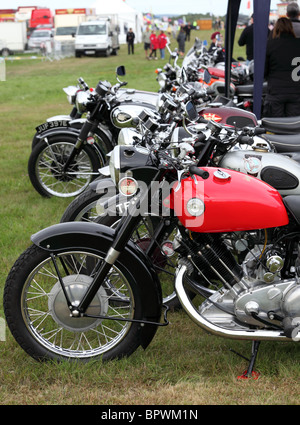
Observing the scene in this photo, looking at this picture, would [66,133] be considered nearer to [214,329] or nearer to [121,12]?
[214,329]

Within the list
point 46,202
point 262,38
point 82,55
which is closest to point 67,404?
point 46,202

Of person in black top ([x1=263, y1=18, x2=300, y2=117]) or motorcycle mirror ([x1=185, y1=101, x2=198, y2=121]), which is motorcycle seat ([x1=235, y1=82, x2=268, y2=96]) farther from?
motorcycle mirror ([x1=185, y1=101, x2=198, y2=121])

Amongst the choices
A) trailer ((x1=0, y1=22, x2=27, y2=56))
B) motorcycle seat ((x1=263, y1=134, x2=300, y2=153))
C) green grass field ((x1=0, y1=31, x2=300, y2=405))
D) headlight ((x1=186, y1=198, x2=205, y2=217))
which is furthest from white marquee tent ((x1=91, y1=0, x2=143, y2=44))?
headlight ((x1=186, y1=198, x2=205, y2=217))

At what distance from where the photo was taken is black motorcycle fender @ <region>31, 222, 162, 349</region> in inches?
114

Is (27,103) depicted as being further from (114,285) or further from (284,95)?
(114,285)

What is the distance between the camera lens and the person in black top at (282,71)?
21.8 ft

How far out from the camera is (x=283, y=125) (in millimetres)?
4391

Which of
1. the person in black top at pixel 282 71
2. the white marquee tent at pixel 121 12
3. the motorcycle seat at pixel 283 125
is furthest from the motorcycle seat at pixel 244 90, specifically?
the white marquee tent at pixel 121 12

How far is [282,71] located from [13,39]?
30.4 meters

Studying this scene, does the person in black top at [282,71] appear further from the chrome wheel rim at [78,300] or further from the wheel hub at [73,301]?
the wheel hub at [73,301]

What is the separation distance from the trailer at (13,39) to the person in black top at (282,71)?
28.5 m

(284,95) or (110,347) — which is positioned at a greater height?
(284,95)

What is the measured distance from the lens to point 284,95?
697 centimetres

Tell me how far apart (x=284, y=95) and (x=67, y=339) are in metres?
4.67
